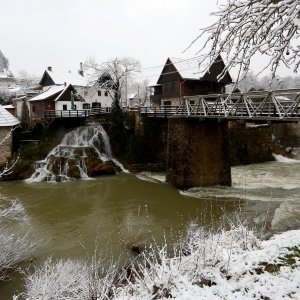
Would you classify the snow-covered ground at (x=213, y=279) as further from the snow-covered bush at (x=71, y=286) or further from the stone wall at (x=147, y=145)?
the stone wall at (x=147, y=145)

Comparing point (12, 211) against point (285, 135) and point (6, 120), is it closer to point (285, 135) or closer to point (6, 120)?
point (6, 120)

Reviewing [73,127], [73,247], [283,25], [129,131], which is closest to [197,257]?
[283,25]

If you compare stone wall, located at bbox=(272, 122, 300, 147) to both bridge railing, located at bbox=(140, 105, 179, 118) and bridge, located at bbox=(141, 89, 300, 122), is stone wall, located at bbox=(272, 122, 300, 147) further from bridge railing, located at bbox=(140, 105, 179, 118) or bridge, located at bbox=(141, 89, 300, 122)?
bridge, located at bbox=(141, 89, 300, 122)

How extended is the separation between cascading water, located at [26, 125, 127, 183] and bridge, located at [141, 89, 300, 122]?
19.1 ft

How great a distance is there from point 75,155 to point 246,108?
1542cm

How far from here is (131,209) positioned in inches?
704

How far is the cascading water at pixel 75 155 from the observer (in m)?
25.7

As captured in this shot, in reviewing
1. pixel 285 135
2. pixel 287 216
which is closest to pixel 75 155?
pixel 287 216

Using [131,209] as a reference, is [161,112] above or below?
above

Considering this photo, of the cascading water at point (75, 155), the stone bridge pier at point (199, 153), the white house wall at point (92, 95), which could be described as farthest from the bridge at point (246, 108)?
the white house wall at point (92, 95)

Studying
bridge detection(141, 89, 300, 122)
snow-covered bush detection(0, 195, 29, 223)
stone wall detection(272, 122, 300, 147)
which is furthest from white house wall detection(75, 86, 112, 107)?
snow-covered bush detection(0, 195, 29, 223)

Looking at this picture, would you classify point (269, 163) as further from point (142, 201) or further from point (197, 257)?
point (197, 257)

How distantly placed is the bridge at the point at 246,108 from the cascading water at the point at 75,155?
5812 millimetres

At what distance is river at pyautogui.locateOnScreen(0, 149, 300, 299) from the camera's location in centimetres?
1323
